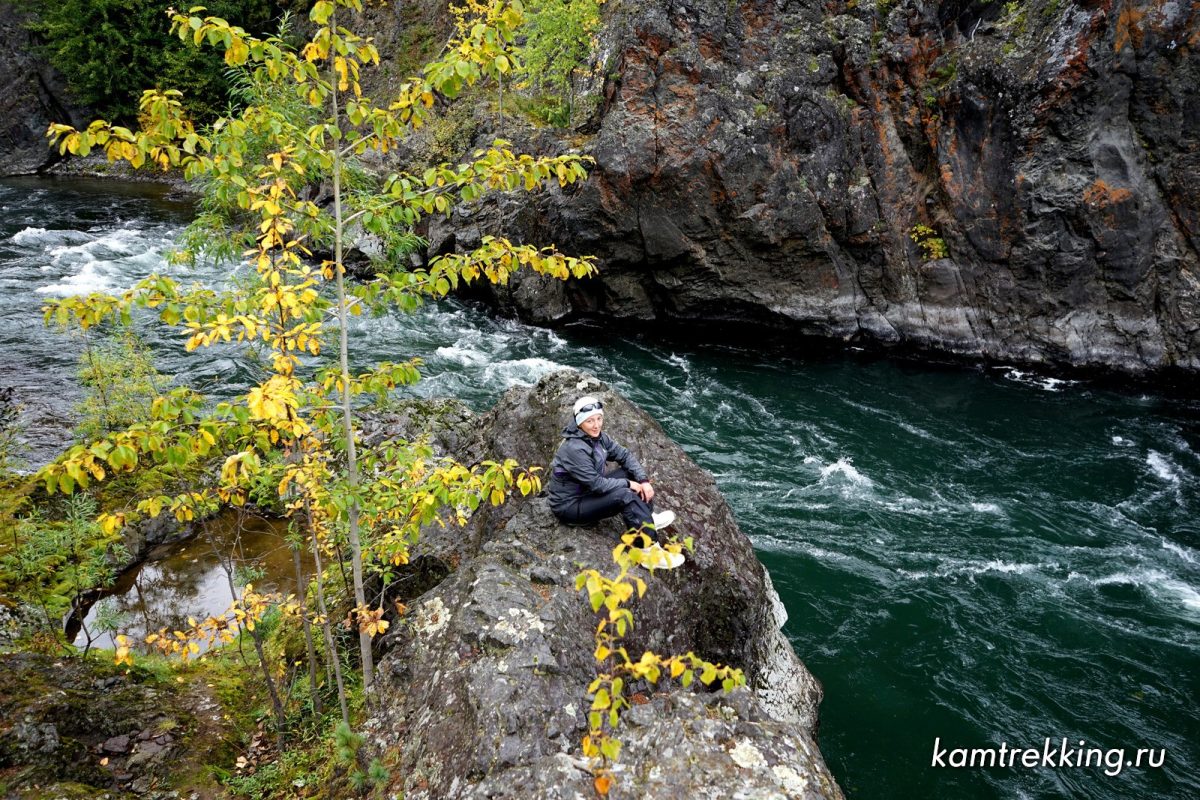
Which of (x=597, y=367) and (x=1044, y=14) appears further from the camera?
(x=597, y=367)

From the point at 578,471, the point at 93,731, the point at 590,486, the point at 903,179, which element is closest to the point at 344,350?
the point at 578,471

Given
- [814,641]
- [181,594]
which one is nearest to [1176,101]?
[814,641]

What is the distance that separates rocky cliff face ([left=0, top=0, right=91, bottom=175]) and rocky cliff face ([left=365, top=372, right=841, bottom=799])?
48.8 meters

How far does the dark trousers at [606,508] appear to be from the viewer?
7.26 m

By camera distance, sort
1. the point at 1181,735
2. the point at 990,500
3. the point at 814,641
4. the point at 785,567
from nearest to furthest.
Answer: the point at 1181,735 → the point at 814,641 → the point at 785,567 → the point at 990,500

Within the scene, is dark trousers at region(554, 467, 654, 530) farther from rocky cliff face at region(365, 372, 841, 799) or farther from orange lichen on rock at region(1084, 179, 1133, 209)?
orange lichen on rock at region(1084, 179, 1133, 209)

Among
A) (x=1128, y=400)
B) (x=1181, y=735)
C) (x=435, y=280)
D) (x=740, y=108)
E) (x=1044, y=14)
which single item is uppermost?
(x=1044, y=14)

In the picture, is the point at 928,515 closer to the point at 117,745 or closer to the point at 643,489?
the point at 643,489

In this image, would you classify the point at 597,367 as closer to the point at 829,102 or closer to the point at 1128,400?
the point at 829,102

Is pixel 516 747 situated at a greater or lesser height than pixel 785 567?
greater

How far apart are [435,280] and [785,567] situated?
8910 millimetres

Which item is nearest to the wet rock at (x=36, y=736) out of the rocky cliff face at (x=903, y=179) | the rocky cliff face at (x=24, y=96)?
the rocky cliff face at (x=903, y=179)

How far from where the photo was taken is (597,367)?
20.5m

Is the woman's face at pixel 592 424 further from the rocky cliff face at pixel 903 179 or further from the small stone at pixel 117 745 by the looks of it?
the rocky cliff face at pixel 903 179
